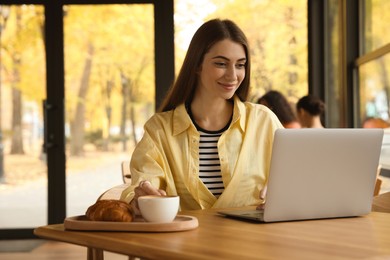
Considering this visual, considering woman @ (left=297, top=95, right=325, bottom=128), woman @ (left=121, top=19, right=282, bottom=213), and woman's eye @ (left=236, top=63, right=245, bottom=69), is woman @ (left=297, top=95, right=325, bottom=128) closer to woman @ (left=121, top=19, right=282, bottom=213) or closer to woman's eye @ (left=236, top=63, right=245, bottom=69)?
woman @ (left=121, top=19, right=282, bottom=213)

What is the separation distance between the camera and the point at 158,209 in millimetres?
1696

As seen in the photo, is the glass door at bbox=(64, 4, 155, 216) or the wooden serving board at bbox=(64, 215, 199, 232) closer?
the wooden serving board at bbox=(64, 215, 199, 232)

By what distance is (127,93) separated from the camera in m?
6.45

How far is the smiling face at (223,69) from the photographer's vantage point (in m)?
2.33

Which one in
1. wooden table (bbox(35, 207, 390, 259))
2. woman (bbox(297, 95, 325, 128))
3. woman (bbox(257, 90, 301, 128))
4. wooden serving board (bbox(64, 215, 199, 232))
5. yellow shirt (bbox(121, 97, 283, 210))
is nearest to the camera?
wooden table (bbox(35, 207, 390, 259))

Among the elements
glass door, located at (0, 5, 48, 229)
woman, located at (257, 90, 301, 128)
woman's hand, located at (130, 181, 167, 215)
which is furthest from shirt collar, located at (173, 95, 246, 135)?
glass door, located at (0, 5, 48, 229)

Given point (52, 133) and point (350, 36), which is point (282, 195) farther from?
point (52, 133)

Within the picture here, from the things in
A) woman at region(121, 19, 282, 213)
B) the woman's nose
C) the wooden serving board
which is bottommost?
the wooden serving board

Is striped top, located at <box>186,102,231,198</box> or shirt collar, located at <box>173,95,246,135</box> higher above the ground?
shirt collar, located at <box>173,95,246,135</box>

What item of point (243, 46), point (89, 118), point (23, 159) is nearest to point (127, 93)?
point (89, 118)

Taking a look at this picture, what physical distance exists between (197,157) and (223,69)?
0.99ft

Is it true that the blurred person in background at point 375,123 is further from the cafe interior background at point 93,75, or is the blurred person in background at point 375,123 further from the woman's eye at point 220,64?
the woman's eye at point 220,64

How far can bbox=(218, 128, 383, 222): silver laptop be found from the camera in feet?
5.76

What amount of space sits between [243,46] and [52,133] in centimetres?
421
